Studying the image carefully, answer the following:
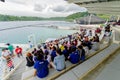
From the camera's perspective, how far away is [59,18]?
14912 cm

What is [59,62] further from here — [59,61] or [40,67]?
[40,67]

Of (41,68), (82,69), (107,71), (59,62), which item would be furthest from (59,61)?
(107,71)

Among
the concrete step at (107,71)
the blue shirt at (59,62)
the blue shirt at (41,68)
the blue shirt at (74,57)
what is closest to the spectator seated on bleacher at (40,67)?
the blue shirt at (41,68)

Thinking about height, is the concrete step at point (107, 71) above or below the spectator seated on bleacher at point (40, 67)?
below

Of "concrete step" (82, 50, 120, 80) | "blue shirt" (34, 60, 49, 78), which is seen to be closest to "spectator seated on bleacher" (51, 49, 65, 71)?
"blue shirt" (34, 60, 49, 78)

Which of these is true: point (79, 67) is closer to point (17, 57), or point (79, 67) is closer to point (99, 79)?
point (99, 79)

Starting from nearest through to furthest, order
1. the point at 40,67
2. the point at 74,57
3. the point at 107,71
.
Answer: the point at 40,67 < the point at 107,71 < the point at 74,57

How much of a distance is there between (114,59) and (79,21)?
64.5m

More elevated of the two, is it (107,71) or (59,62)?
(59,62)

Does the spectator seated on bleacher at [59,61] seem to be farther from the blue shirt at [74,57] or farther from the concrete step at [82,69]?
the blue shirt at [74,57]

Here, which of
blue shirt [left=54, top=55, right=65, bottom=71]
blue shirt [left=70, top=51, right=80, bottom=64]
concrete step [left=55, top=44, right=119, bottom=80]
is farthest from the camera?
blue shirt [left=70, top=51, right=80, bottom=64]

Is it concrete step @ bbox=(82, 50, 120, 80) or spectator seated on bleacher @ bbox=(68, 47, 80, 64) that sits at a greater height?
spectator seated on bleacher @ bbox=(68, 47, 80, 64)

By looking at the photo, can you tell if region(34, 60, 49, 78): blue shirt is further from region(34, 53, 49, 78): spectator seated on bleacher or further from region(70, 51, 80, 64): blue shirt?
region(70, 51, 80, 64): blue shirt

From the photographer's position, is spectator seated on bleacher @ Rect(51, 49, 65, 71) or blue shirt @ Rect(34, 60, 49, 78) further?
spectator seated on bleacher @ Rect(51, 49, 65, 71)
